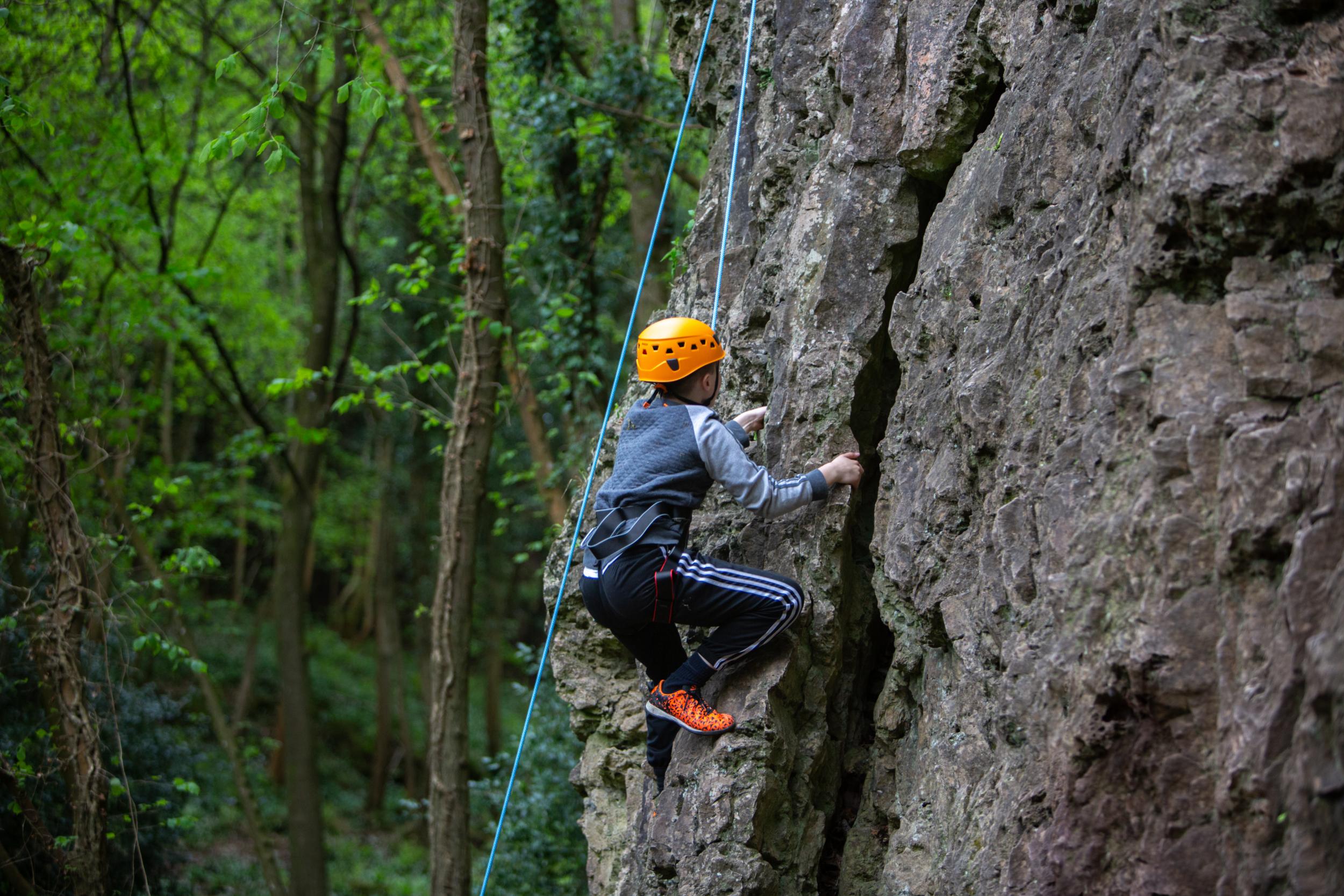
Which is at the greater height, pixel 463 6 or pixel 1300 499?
pixel 463 6

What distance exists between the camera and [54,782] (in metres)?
7.96

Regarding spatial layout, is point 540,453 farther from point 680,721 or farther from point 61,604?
point 680,721

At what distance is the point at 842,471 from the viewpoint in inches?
175

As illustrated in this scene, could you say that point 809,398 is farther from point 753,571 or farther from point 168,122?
point 168,122

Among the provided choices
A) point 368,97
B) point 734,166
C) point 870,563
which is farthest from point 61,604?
point 870,563

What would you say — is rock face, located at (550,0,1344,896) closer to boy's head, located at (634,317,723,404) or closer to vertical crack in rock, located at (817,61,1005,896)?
vertical crack in rock, located at (817,61,1005,896)

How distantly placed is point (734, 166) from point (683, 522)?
2.35 metres

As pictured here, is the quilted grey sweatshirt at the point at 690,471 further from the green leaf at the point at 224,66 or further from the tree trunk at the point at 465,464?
the tree trunk at the point at 465,464

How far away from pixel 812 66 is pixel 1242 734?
13.1 ft

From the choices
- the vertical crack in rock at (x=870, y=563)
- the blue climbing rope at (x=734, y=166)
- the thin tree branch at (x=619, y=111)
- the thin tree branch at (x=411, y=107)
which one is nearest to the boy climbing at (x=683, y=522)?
Answer: the vertical crack in rock at (x=870, y=563)

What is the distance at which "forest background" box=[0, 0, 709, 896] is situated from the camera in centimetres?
696

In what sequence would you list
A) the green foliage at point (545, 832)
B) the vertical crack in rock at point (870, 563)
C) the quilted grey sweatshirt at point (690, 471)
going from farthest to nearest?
the green foliage at point (545, 832), the vertical crack in rock at point (870, 563), the quilted grey sweatshirt at point (690, 471)

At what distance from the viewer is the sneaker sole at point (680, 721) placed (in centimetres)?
440

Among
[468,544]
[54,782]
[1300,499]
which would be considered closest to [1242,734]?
[1300,499]
